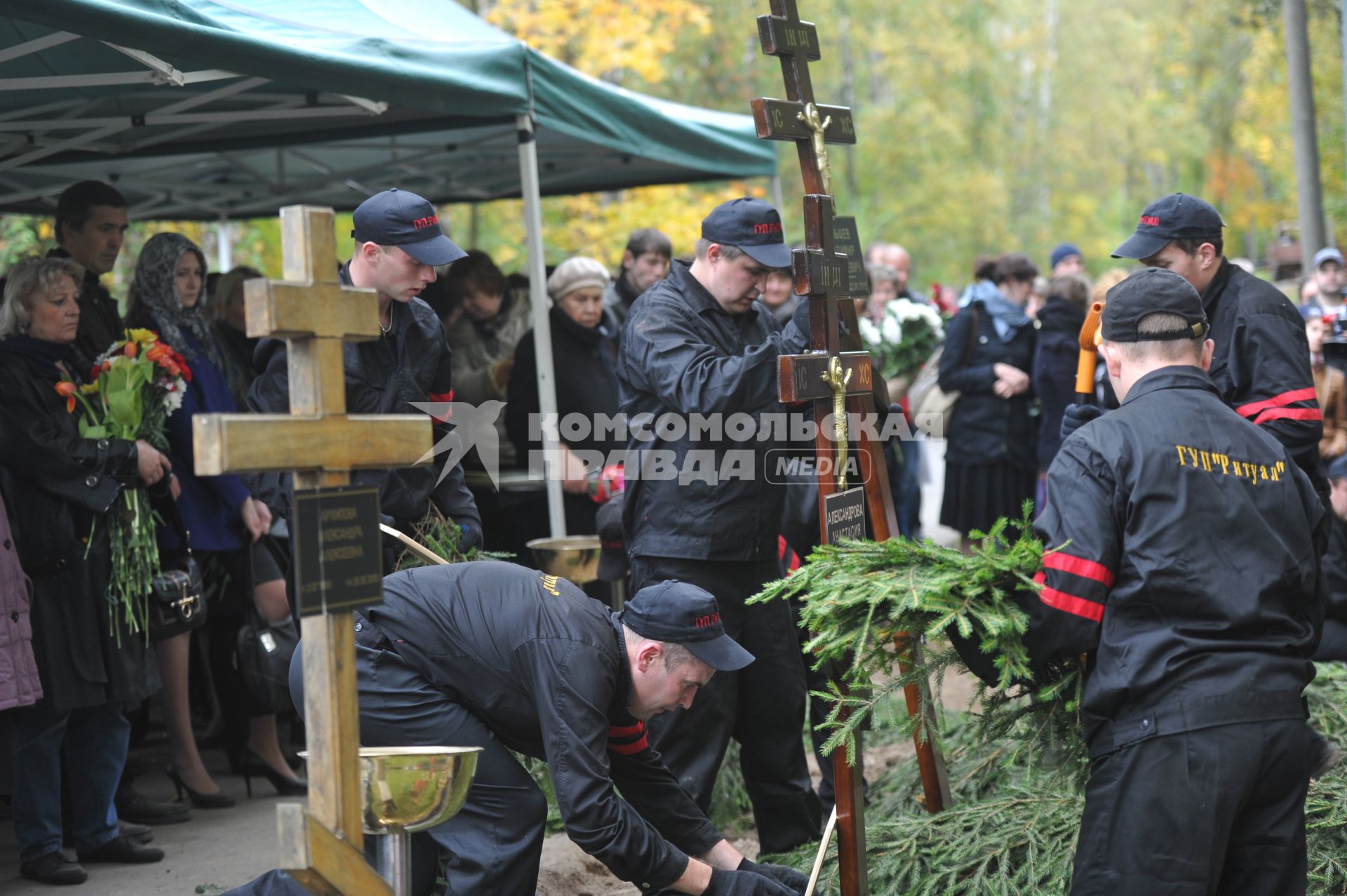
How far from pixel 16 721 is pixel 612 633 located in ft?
7.68

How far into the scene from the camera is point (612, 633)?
3.22m

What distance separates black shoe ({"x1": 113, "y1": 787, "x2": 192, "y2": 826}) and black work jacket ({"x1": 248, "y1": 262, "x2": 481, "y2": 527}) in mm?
1654

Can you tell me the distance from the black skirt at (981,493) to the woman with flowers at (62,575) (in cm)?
465

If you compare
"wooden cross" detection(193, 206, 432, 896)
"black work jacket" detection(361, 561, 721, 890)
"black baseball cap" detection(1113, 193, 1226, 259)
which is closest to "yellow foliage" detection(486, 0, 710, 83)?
"black baseball cap" detection(1113, 193, 1226, 259)

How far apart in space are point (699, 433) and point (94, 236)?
2.60 m

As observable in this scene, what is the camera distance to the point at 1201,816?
8.94 ft

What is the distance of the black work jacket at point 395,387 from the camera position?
3.94 m

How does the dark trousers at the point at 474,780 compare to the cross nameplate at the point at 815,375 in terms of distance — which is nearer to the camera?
the dark trousers at the point at 474,780

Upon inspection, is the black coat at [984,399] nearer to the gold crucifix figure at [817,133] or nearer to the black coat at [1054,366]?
the black coat at [1054,366]

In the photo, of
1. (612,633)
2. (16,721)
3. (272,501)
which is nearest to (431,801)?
(612,633)

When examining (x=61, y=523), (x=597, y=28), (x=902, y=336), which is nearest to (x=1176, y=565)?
(x=61, y=523)

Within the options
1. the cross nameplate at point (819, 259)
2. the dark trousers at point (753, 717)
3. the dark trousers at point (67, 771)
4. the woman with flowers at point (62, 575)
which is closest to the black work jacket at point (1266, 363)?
the cross nameplate at point (819, 259)

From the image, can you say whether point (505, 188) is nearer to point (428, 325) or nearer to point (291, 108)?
point (291, 108)

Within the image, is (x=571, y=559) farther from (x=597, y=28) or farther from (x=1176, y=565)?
(x=597, y=28)
